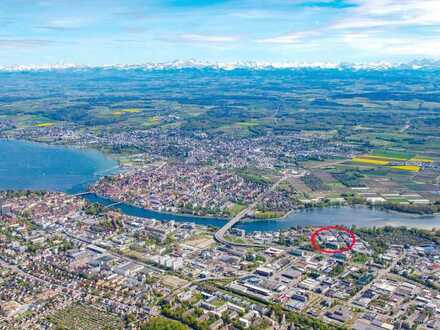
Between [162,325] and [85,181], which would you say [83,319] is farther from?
[85,181]

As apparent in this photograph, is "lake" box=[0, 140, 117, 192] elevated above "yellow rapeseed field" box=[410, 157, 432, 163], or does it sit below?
above

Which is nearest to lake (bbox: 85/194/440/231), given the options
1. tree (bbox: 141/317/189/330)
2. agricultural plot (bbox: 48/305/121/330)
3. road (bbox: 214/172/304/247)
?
road (bbox: 214/172/304/247)

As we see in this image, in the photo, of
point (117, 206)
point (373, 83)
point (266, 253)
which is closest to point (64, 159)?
point (117, 206)

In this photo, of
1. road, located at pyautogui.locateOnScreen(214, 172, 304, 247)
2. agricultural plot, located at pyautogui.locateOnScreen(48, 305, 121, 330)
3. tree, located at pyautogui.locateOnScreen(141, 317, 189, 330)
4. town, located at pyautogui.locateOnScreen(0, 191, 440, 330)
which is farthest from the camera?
road, located at pyautogui.locateOnScreen(214, 172, 304, 247)

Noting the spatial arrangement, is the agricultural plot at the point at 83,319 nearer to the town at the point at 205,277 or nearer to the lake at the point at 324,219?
the town at the point at 205,277

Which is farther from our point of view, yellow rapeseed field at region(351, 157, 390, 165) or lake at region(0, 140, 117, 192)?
yellow rapeseed field at region(351, 157, 390, 165)

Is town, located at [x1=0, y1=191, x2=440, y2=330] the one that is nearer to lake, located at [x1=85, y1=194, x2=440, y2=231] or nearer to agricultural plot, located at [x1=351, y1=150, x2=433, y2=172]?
lake, located at [x1=85, y1=194, x2=440, y2=231]

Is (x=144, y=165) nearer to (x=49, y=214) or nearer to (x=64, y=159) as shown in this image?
(x=64, y=159)
